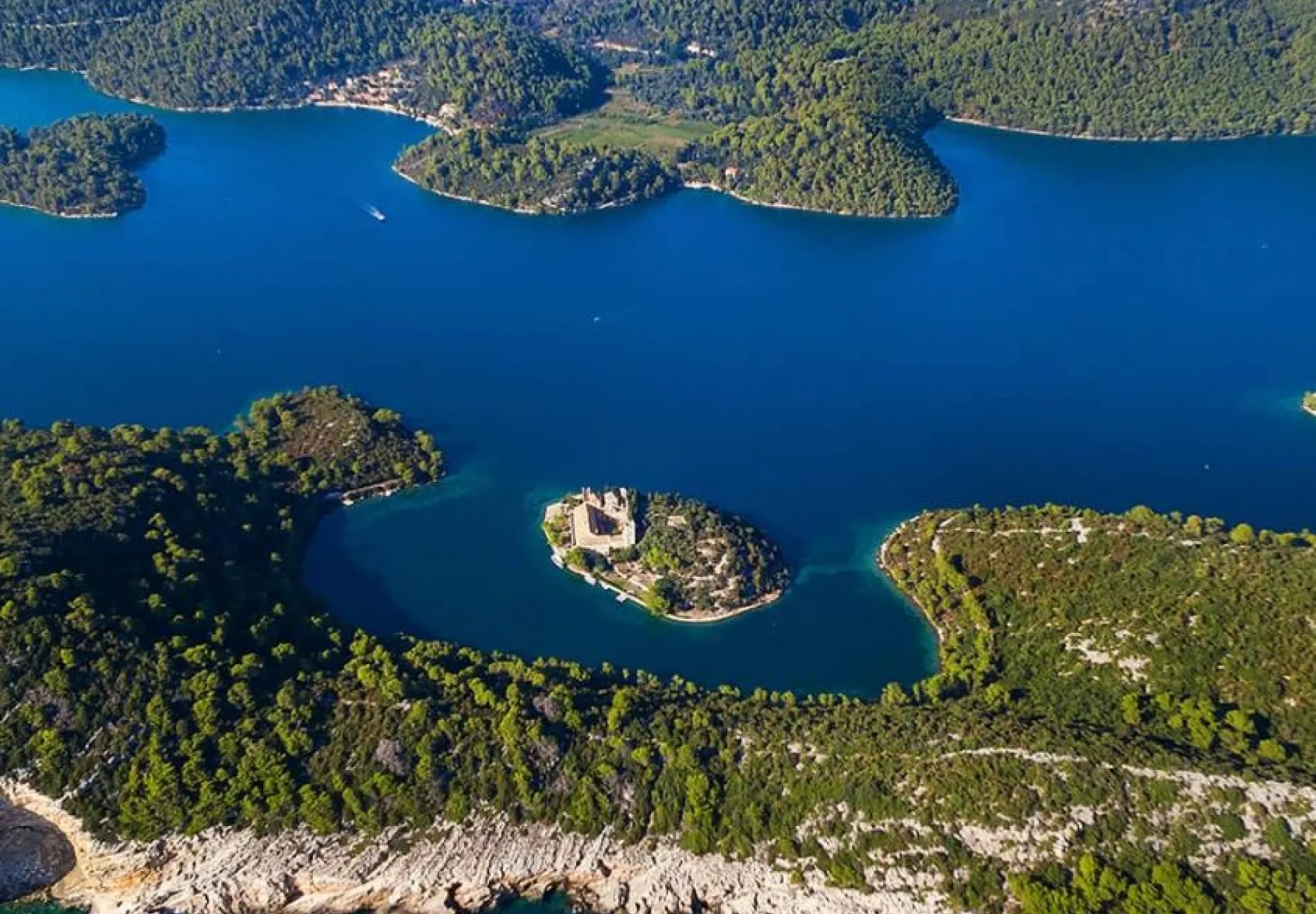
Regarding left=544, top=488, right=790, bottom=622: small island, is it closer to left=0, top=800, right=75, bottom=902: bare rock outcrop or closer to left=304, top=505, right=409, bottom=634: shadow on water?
left=304, top=505, right=409, bottom=634: shadow on water

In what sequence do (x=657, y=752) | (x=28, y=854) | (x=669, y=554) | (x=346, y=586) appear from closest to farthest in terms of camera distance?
(x=28, y=854), (x=657, y=752), (x=346, y=586), (x=669, y=554)

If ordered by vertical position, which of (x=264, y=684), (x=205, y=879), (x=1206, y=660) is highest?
(x=1206, y=660)

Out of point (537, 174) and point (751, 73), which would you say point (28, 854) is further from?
point (751, 73)

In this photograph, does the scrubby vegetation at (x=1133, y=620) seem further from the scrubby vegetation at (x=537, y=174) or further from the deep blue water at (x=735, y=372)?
the scrubby vegetation at (x=537, y=174)

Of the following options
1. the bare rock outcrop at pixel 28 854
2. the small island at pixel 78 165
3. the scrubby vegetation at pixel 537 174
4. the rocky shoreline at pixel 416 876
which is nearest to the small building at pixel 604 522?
the rocky shoreline at pixel 416 876

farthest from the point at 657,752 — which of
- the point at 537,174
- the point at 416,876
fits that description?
the point at 537,174

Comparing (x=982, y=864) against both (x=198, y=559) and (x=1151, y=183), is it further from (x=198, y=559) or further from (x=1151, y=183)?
(x=1151, y=183)

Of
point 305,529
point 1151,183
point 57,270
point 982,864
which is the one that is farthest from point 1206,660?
point 57,270
